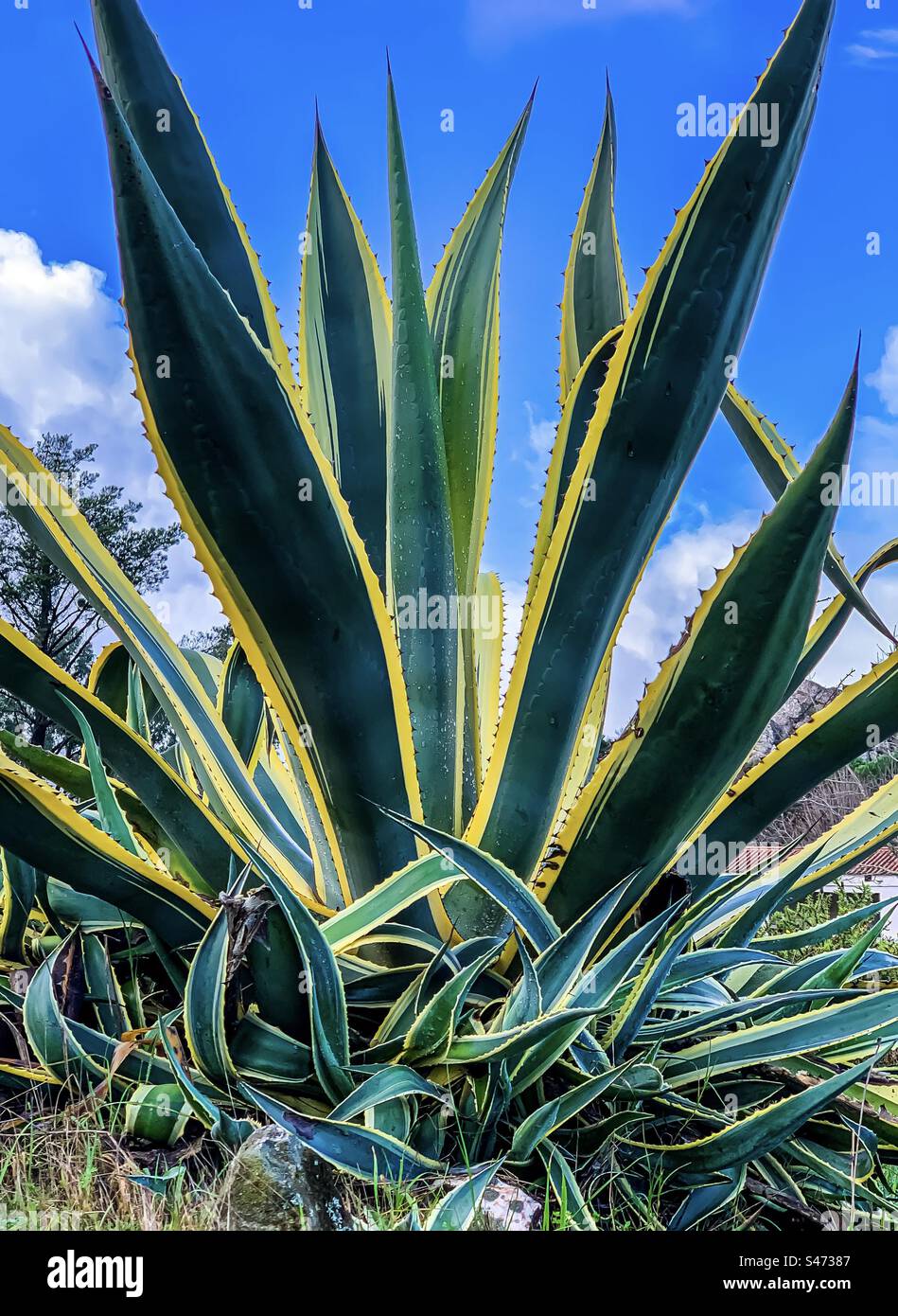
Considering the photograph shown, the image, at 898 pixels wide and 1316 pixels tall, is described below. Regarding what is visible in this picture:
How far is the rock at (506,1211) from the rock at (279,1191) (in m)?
0.10

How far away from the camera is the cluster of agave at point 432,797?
80 centimetres

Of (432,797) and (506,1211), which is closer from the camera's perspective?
(506,1211)

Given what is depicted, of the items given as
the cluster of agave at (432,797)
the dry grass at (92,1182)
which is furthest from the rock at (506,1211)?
the dry grass at (92,1182)

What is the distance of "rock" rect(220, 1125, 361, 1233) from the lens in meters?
0.70

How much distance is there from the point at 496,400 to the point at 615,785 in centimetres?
63

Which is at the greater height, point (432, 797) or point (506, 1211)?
point (432, 797)

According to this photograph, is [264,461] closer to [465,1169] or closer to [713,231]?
[713,231]

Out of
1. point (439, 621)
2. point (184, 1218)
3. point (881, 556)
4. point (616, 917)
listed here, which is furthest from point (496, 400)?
point (184, 1218)

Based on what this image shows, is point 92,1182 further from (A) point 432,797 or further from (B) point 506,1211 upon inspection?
(A) point 432,797

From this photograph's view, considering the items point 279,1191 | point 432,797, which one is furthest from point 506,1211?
point 432,797

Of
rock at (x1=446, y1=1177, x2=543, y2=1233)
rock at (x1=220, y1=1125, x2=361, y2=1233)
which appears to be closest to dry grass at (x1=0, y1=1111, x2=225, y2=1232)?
rock at (x1=220, y1=1125, x2=361, y2=1233)

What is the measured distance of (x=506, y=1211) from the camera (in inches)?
27.6

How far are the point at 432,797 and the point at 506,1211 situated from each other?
46 centimetres

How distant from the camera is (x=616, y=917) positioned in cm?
99
